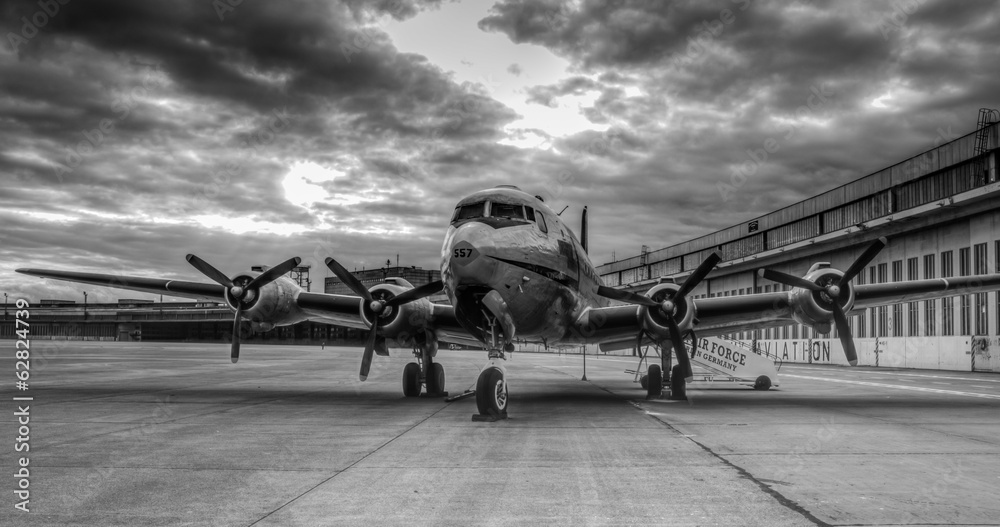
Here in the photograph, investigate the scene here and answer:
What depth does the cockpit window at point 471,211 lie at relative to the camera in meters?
14.6

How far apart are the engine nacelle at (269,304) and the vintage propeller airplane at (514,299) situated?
0.04 meters

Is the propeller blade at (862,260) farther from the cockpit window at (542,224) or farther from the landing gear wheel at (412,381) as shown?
the landing gear wheel at (412,381)

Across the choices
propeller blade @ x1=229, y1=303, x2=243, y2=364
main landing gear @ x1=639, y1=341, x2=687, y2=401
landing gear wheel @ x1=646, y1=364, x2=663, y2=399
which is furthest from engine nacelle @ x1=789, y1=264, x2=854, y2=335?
propeller blade @ x1=229, y1=303, x2=243, y2=364

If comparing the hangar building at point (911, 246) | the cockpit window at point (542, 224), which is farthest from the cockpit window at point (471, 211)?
the hangar building at point (911, 246)

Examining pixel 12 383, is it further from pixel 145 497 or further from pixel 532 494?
pixel 532 494

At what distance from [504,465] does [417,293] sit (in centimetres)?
900

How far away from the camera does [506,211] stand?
14.7 m

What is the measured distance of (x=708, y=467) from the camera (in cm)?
868

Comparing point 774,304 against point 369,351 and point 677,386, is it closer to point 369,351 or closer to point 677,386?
point 677,386

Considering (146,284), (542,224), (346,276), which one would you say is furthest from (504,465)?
(146,284)

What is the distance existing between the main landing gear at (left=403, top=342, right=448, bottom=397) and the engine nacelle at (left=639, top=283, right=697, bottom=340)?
6275 millimetres

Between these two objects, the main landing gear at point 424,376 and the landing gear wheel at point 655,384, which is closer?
the landing gear wheel at point 655,384

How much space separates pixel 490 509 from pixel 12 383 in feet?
81.2

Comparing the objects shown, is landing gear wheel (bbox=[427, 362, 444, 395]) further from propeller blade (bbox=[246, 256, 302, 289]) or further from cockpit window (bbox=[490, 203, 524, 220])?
cockpit window (bbox=[490, 203, 524, 220])
